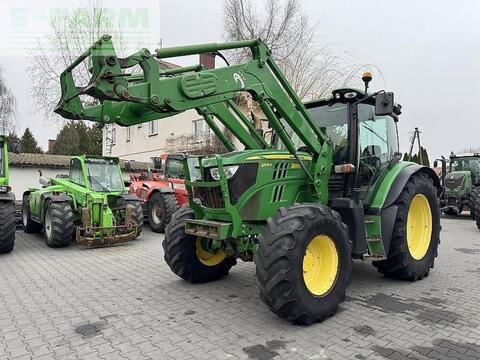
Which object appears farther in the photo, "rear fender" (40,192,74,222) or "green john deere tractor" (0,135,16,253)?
"rear fender" (40,192,74,222)

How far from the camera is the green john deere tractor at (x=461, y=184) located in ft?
49.0

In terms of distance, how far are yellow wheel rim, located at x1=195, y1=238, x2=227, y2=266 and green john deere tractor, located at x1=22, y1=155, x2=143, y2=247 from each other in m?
3.76

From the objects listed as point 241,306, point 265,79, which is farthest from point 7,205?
point 265,79

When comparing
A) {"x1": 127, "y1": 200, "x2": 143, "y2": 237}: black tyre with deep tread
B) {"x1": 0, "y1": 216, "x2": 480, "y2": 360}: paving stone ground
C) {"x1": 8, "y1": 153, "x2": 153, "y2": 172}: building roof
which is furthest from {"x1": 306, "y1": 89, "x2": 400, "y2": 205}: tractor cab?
{"x1": 8, "y1": 153, "x2": 153, "y2": 172}: building roof

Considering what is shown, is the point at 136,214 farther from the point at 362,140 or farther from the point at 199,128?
the point at 199,128

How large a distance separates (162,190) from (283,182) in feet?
21.0

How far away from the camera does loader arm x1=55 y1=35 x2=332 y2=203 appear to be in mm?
3336

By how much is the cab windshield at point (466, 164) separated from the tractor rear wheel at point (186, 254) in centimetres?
1385

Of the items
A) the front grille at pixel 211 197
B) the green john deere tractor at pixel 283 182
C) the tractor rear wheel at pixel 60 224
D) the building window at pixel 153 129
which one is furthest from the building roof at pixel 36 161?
the green john deere tractor at pixel 283 182

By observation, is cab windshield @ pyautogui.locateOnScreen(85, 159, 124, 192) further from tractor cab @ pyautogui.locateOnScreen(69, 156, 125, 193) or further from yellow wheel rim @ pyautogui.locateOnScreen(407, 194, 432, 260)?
yellow wheel rim @ pyautogui.locateOnScreen(407, 194, 432, 260)

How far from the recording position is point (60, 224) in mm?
8062

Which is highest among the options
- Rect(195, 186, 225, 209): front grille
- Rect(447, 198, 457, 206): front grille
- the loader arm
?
the loader arm

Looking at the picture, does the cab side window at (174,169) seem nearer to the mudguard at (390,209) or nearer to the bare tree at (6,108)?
the mudguard at (390,209)

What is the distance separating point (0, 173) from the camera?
27.5 feet
